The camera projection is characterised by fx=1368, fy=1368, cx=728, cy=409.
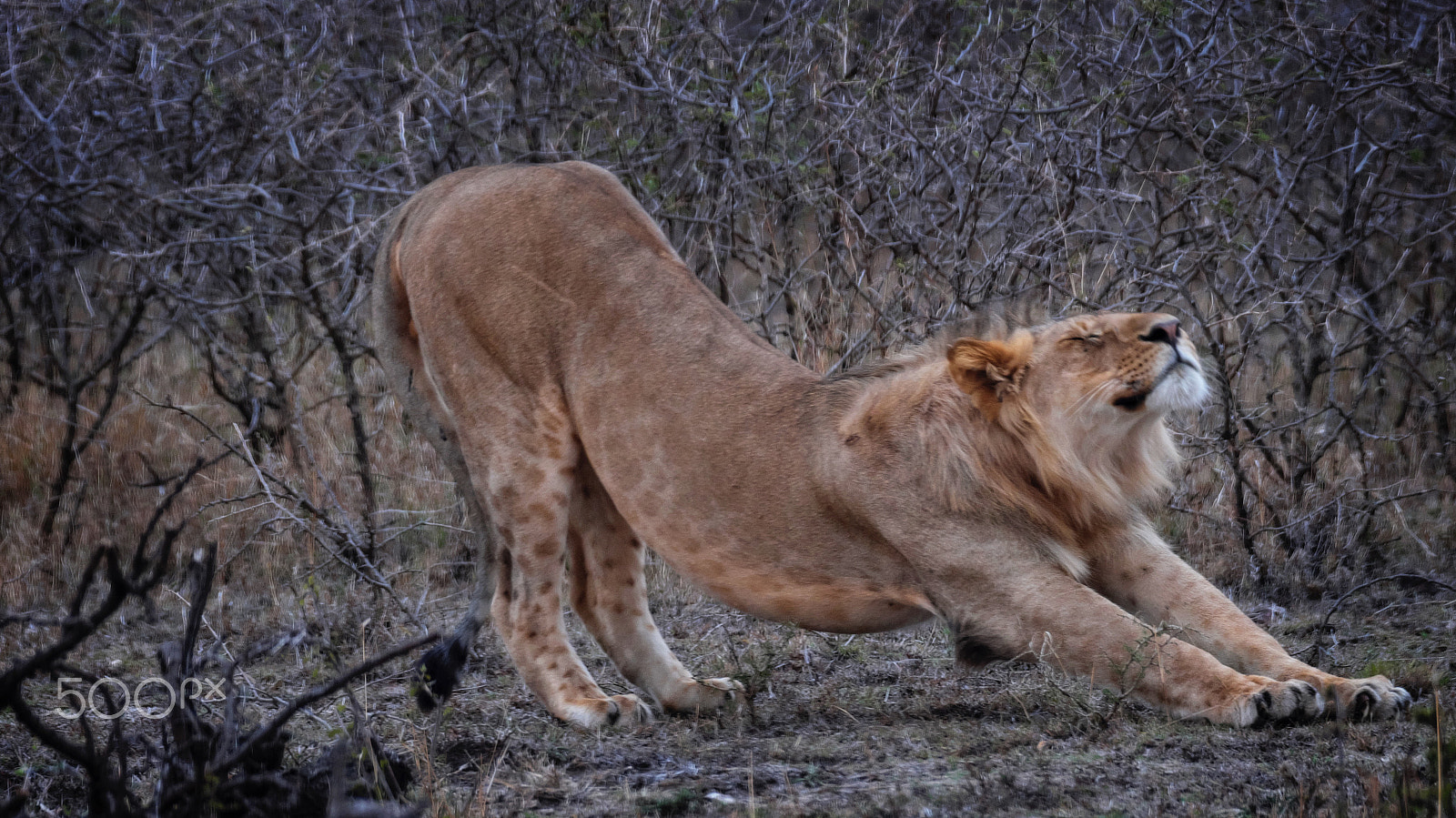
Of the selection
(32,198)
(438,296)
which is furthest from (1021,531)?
(32,198)

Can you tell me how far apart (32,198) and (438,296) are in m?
3.02

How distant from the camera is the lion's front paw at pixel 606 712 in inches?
147

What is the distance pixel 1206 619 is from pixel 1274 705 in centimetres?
41

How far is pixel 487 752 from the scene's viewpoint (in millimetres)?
3385

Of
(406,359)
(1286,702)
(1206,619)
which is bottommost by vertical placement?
(1286,702)

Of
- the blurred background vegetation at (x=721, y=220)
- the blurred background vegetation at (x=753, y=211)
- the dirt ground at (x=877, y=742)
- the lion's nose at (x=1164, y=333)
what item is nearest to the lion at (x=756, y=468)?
the lion's nose at (x=1164, y=333)

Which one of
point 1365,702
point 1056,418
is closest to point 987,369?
point 1056,418

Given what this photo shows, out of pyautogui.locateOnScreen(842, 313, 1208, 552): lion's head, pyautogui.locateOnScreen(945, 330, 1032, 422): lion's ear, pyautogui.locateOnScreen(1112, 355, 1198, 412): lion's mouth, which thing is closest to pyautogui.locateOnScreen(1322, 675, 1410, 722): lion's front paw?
pyautogui.locateOnScreen(842, 313, 1208, 552): lion's head

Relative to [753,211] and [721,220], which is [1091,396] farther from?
[753,211]

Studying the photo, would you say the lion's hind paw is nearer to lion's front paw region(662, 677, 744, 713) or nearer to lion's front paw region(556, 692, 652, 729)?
lion's front paw region(662, 677, 744, 713)

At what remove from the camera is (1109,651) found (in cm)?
312

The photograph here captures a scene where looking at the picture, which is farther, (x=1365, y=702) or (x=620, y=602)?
(x=620, y=602)

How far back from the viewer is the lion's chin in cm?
323

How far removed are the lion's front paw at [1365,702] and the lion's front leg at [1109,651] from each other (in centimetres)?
6
